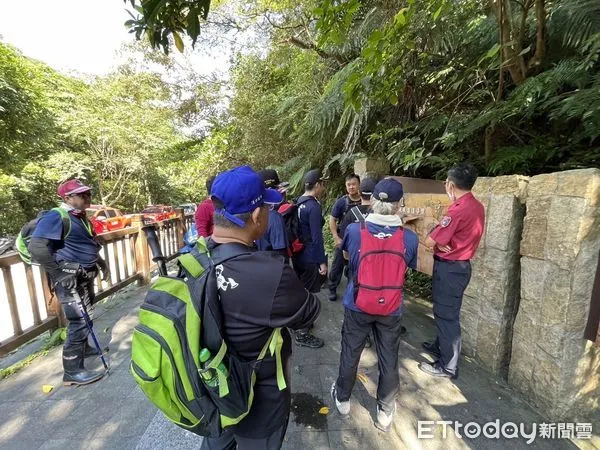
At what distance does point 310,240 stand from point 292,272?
2147mm

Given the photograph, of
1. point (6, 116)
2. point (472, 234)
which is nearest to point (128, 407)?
point (472, 234)

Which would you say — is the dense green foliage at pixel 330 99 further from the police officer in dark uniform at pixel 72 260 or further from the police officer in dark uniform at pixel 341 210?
the police officer in dark uniform at pixel 72 260

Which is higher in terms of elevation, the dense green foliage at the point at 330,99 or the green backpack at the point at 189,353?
the dense green foliage at the point at 330,99

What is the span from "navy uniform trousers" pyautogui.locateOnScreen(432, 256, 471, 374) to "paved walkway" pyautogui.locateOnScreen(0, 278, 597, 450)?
270 millimetres

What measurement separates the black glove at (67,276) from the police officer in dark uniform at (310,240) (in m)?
2.10

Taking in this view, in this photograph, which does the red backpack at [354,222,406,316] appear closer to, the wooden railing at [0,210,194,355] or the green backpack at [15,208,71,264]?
the green backpack at [15,208,71,264]

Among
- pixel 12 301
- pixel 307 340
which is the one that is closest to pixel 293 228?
pixel 307 340

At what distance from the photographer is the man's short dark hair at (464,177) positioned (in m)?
2.57

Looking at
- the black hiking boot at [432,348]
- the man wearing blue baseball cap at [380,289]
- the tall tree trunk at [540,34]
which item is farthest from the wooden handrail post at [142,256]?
the tall tree trunk at [540,34]

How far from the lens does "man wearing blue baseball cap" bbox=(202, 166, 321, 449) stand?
120 cm

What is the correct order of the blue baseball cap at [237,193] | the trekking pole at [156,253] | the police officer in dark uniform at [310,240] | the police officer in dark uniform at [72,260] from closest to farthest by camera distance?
1. the blue baseball cap at [237,193]
2. the trekking pole at [156,253]
3. the police officer in dark uniform at [72,260]
4. the police officer in dark uniform at [310,240]

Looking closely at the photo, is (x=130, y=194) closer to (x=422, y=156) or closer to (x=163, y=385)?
(x=422, y=156)

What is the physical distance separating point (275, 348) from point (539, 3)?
3937 millimetres

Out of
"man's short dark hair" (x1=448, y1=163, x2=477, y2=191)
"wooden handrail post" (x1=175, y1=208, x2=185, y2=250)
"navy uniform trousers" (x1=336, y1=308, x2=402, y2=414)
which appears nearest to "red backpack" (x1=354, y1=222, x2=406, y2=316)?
"navy uniform trousers" (x1=336, y1=308, x2=402, y2=414)
